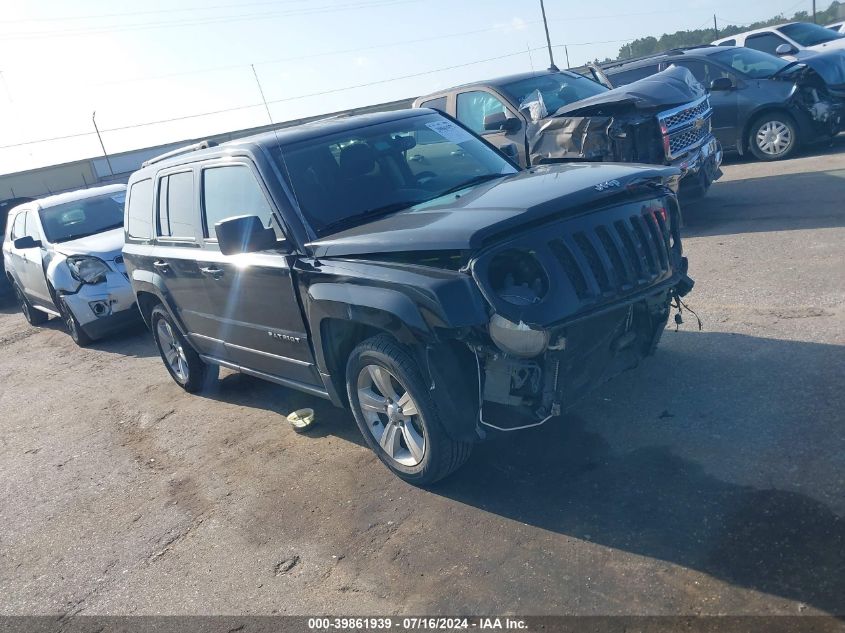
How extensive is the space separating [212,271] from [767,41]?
44.7 feet

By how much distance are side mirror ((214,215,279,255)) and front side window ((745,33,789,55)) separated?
44.6ft

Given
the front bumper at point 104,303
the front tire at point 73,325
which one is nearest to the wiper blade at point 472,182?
the front bumper at point 104,303

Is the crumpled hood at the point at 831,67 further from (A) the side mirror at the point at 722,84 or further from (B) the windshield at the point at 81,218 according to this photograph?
(B) the windshield at the point at 81,218

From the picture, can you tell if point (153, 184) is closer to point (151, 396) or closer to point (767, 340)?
point (151, 396)

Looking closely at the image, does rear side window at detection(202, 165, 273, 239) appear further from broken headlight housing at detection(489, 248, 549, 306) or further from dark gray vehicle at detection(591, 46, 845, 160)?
dark gray vehicle at detection(591, 46, 845, 160)

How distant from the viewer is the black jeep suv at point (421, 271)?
12.6 feet

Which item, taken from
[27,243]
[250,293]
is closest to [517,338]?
[250,293]

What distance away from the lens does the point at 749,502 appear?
3.68 meters

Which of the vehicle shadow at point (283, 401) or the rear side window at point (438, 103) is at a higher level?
the rear side window at point (438, 103)

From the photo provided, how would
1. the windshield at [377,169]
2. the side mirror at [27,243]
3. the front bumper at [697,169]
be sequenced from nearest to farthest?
the windshield at [377,169], the front bumper at [697,169], the side mirror at [27,243]

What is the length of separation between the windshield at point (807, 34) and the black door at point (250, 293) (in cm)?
1373

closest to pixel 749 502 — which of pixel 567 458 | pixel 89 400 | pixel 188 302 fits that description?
pixel 567 458

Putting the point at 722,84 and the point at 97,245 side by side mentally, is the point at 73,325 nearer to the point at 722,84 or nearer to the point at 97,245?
the point at 97,245

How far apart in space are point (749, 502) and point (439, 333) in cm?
164
